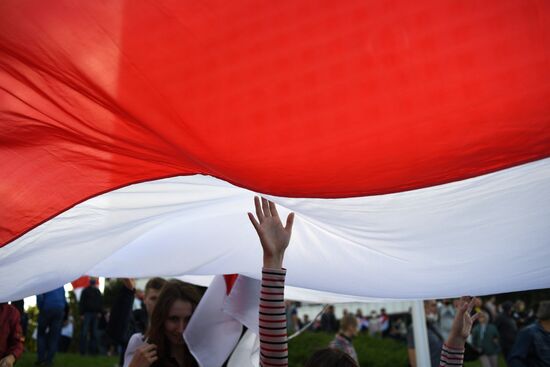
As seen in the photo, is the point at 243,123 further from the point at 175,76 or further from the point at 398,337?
the point at 398,337

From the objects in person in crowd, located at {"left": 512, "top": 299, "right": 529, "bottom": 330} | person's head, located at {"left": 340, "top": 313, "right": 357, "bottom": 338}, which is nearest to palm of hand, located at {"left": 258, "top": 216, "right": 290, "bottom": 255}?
person's head, located at {"left": 340, "top": 313, "right": 357, "bottom": 338}

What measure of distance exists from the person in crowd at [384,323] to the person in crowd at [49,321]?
39.8 ft

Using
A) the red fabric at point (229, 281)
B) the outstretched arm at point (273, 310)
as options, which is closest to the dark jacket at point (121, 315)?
the red fabric at point (229, 281)

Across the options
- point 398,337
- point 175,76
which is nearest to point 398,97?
point 175,76

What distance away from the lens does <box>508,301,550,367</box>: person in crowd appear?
5887 millimetres

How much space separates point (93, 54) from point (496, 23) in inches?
50.9

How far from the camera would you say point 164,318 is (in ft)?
11.7

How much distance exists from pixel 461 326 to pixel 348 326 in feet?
16.8

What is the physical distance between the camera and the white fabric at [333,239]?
2.90 metres

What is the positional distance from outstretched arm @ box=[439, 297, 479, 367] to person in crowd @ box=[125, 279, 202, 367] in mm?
1237

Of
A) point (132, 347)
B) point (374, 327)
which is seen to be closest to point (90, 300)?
point (132, 347)

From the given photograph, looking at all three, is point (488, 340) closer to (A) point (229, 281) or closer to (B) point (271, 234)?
(A) point (229, 281)

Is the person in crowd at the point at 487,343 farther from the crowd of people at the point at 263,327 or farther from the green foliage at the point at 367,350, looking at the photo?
the green foliage at the point at 367,350

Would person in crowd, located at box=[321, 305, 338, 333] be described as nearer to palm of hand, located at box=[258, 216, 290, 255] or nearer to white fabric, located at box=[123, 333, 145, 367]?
white fabric, located at box=[123, 333, 145, 367]
